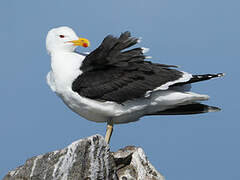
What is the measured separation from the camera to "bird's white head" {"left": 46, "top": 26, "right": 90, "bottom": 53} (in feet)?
39.2

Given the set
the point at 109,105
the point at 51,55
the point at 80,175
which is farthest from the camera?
the point at 51,55

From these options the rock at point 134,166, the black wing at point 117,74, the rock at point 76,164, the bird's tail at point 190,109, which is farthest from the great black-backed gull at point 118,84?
the rock at point 76,164

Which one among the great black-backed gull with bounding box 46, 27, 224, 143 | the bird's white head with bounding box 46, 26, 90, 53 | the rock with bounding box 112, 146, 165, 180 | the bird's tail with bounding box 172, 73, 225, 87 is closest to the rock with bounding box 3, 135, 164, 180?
the rock with bounding box 112, 146, 165, 180

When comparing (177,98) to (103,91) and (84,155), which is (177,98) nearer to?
(103,91)

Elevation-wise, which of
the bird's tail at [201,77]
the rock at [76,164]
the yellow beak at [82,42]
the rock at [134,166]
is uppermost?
the yellow beak at [82,42]

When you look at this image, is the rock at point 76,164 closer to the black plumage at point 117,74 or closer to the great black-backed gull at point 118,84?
the great black-backed gull at point 118,84

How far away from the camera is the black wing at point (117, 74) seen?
36.2ft

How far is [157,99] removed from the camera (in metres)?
11.3

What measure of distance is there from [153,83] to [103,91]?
1.15m

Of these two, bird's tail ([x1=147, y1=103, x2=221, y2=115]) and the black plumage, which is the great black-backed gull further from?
bird's tail ([x1=147, y1=103, x2=221, y2=115])

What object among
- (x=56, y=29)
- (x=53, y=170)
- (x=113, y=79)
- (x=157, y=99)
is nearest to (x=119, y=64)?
(x=113, y=79)

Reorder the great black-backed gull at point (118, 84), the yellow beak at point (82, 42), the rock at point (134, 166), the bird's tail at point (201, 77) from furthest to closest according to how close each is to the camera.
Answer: the yellow beak at point (82, 42) → the bird's tail at point (201, 77) → the great black-backed gull at point (118, 84) → the rock at point (134, 166)

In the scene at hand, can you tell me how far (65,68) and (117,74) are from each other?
3.99ft

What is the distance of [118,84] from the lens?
439 inches
